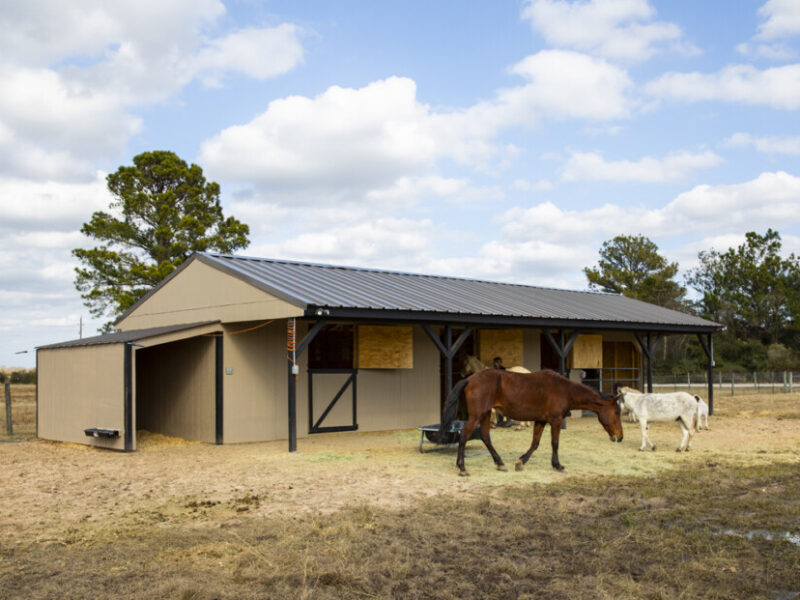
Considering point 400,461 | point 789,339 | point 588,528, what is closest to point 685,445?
point 400,461

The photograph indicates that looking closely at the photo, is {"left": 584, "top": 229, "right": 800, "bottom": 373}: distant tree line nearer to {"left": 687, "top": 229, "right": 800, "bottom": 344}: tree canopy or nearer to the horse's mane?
{"left": 687, "top": 229, "right": 800, "bottom": 344}: tree canopy

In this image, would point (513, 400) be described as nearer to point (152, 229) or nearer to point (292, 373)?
point (292, 373)

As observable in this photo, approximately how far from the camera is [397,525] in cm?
622

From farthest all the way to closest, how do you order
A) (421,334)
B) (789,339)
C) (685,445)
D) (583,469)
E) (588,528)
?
(789,339), (421,334), (685,445), (583,469), (588,528)

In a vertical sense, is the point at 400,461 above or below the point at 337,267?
below

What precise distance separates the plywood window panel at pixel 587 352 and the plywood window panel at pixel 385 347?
17.7ft

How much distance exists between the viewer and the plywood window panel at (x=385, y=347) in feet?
46.5

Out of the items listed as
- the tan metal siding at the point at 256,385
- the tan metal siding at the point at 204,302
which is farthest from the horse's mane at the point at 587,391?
the tan metal siding at the point at 256,385

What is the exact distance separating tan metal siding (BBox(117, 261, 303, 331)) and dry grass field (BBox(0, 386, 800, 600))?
96.7 inches

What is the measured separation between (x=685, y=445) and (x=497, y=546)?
274 inches

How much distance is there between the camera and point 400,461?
10305mm

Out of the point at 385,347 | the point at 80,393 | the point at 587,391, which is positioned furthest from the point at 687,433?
the point at 80,393

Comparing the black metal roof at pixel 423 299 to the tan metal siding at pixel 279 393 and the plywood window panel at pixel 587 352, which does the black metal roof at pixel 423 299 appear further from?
the tan metal siding at pixel 279 393

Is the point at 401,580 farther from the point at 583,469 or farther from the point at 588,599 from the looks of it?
the point at 583,469
